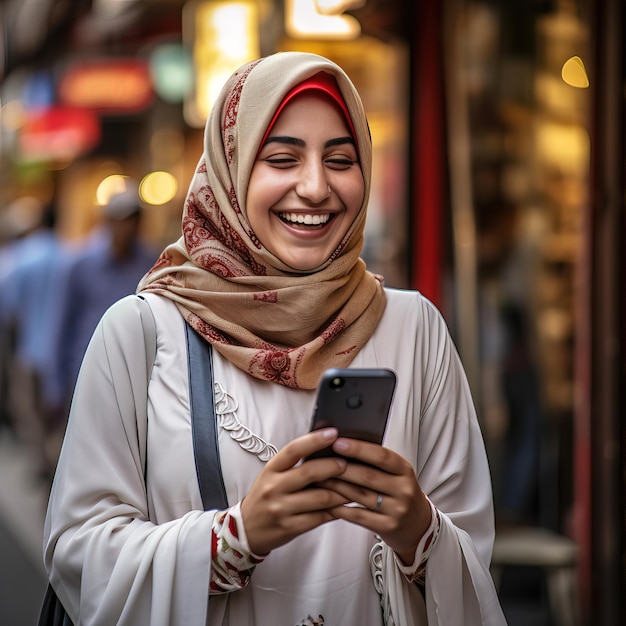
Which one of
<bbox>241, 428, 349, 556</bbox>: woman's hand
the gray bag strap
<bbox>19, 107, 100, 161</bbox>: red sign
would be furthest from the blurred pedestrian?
<bbox>19, 107, 100, 161</bbox>: red sign

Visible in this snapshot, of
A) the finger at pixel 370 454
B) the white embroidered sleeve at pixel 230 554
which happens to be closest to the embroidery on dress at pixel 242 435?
the white embroidered sleeve at pixel 230 554

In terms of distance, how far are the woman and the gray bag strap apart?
0.8 inches

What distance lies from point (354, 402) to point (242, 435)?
335mm

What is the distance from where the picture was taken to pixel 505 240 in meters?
5.71

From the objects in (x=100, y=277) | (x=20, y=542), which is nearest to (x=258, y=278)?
(x=100, y=277)

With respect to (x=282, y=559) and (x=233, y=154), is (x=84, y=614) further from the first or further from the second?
(x=233, y=154)

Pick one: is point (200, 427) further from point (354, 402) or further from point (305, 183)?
point (305, 183)

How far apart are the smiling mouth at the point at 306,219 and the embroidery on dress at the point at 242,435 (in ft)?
1.25

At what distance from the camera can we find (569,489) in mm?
5152

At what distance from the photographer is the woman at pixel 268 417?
79.8 inches

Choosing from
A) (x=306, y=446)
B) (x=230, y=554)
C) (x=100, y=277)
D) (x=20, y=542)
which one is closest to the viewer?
(x=306, y=446)

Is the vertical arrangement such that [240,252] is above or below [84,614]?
above

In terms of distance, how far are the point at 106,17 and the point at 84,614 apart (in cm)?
1030

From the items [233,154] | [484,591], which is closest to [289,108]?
[233,154]
